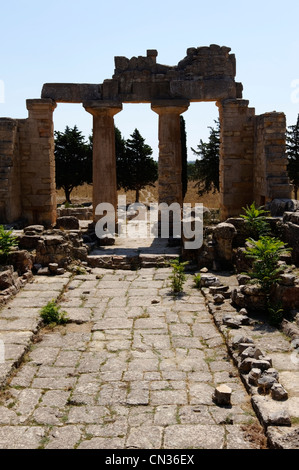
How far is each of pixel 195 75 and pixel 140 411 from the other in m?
10.3

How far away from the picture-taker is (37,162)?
13688 mm

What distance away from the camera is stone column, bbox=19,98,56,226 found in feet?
44.2

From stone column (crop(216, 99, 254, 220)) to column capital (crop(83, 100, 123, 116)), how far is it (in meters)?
2.76

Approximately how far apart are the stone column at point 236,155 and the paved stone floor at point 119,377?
16.7 ft

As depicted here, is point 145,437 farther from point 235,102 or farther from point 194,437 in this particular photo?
point 235,102

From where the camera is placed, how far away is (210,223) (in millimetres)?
12523

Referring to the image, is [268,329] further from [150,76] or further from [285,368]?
[150,76]

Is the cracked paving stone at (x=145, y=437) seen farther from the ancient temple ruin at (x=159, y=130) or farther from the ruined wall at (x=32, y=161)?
the ruined wall at (x=32, y=161)

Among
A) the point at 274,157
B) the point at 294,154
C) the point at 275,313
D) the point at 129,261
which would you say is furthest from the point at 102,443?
the point at 294,154

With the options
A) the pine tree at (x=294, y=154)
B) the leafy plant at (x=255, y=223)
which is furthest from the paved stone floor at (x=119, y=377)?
the pine tree at (x=294, y=154)

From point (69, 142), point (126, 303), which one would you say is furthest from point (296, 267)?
point (69, 142)

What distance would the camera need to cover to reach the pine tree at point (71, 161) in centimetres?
2964

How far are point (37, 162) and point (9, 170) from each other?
1.07 m

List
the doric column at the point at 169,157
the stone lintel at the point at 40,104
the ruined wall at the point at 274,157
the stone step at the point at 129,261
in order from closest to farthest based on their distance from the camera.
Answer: the stone step at the point at 129,261, the ruined wall at the point at 274,157, the stone lintel at the point at 40,104, the doric column at the point at 169,157
